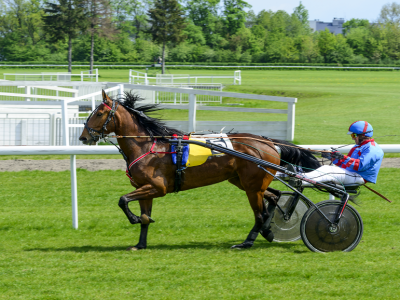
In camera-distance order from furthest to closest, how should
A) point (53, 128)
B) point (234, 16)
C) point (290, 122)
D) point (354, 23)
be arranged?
point (354, 23), point (234, 16), point (290, 122), point (53, 128)

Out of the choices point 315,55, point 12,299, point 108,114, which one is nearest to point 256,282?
point 12,299

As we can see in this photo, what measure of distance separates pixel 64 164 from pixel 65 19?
2960 cm

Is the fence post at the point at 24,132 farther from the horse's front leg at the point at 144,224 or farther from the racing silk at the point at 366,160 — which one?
the racing silk at the point at 366,160

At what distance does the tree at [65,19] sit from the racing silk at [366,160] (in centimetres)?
3546

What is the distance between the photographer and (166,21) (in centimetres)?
3844

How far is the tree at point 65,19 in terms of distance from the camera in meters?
37.2

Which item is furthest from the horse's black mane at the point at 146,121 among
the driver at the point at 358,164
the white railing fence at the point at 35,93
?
the white railing fence at the point at 35,93

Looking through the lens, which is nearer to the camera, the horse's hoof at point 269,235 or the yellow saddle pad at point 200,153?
the yellow saddle pad at point 200,153

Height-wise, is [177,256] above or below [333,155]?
below

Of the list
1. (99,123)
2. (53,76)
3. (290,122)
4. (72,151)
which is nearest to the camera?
(99,123)

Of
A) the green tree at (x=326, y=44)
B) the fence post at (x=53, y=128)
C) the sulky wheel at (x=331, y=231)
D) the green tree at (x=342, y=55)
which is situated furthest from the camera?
the green tree at (x=326, y=44)

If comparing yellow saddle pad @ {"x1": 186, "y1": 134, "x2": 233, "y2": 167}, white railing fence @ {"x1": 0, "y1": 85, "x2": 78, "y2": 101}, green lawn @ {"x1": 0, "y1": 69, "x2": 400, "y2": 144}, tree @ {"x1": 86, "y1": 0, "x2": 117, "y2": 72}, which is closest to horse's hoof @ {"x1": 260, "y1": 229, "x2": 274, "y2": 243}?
yellow saddle pad @ {"x1": 186, "y1": 134, "x2": 233, "y2": 167}

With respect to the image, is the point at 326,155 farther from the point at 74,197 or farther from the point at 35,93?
the point at 35,93

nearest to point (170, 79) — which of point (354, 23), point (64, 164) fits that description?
point (64, 164)
